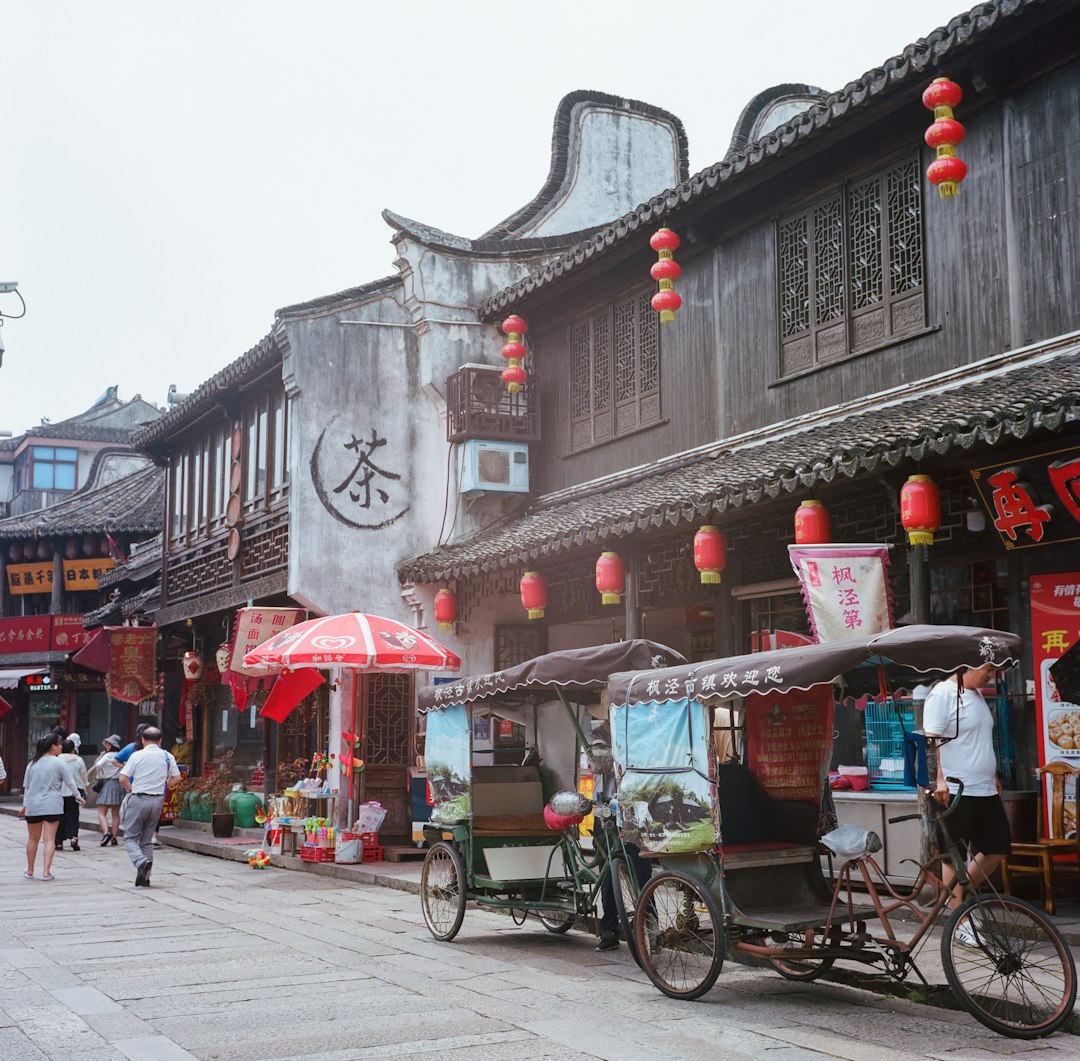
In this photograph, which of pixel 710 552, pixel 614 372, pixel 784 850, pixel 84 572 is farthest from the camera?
pixel 84 572

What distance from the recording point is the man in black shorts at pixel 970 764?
27.6ft

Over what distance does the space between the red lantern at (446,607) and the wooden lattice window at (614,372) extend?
252 cm

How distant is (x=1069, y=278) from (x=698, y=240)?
15.9 feet

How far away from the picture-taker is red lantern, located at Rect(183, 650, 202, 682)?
934 inches

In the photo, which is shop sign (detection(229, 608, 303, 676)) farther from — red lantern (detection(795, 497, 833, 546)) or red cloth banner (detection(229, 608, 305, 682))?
red lantern (detection(795, 497, 833, 546))

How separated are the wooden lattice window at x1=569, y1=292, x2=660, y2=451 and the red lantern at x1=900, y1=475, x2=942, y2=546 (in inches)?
224

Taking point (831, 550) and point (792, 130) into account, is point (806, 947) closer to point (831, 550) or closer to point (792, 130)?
point (831, 550)

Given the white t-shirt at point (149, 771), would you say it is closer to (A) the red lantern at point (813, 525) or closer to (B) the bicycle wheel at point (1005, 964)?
(A) the red lantern at point (813, 525)

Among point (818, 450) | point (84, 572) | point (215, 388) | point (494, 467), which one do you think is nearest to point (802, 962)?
point (818, 450)

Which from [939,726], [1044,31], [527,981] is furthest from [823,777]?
[1044,31]

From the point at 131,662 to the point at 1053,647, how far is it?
1900cm

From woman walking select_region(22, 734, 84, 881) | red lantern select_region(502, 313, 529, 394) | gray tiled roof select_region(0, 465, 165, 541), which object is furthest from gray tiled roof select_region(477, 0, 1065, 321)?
gray tiled roof select_region(0, 465, 165, 541)

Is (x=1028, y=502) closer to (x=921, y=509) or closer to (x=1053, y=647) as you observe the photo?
(x=921, y=509)

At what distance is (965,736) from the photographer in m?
8.62
